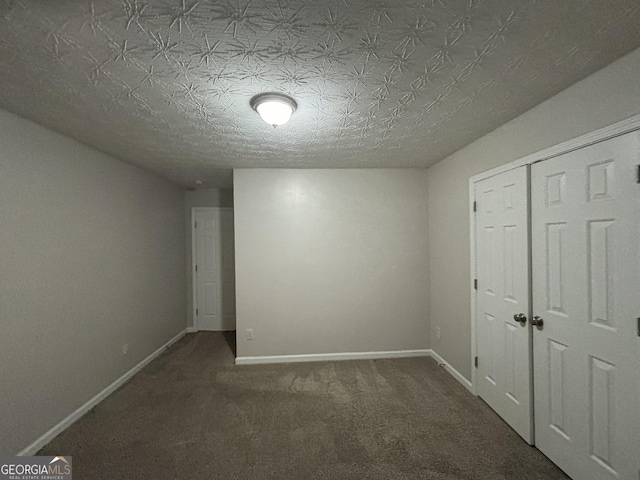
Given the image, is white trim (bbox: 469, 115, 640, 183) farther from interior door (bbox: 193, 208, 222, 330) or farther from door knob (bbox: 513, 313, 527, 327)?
interior door (bbox: 193, 208, 222, 330)

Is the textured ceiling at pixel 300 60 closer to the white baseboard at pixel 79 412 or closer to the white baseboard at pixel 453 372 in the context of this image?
the white baseboard at pixel 79 412

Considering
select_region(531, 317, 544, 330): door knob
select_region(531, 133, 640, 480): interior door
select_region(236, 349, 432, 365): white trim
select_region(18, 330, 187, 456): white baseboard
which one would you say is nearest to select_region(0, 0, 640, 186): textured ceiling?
select_region(531, 133, 640, 480): interior door

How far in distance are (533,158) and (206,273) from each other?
4504 mm

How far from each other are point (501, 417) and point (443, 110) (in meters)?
2.47

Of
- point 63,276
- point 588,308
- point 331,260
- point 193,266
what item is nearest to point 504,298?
point 588,308

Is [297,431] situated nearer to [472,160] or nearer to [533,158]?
[533,158]

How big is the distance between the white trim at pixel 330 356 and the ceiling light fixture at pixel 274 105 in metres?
2.79

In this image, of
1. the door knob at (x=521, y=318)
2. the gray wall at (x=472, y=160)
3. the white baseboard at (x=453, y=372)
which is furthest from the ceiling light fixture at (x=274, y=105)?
the white baseboard at (x=453, y=372)

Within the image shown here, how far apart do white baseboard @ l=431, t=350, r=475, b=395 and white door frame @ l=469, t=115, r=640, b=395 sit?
7cm

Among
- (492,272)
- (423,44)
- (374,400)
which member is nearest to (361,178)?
(492,272)

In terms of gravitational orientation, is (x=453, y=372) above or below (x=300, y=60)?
below

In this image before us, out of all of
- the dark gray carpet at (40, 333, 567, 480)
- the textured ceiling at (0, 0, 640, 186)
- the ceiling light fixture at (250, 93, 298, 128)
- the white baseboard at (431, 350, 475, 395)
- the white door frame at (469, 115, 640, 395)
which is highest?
the textured ceiling at (0, 0, 640, 186)

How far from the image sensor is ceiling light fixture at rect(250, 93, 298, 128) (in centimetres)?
161

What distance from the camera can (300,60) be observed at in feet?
4.26
